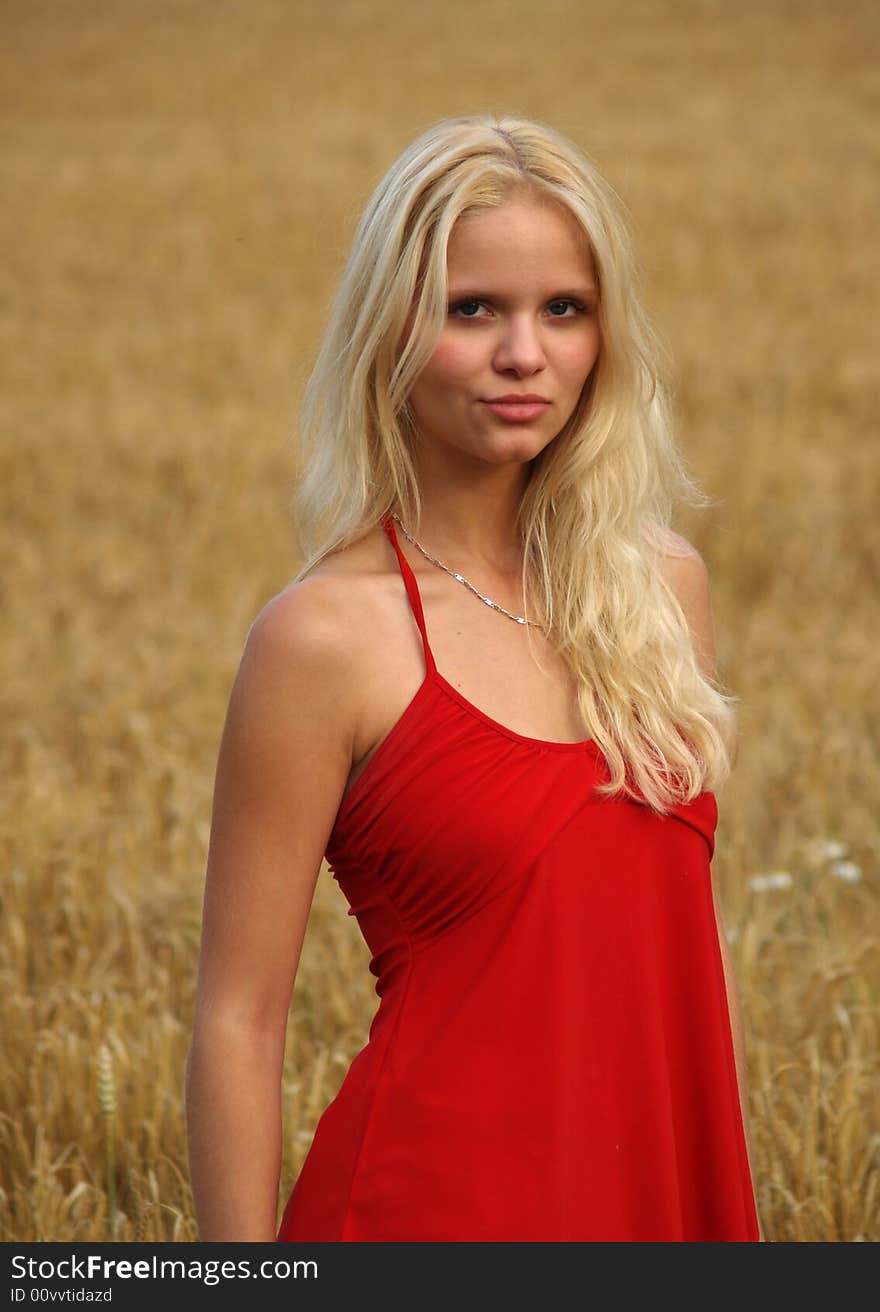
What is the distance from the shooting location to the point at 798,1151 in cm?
300

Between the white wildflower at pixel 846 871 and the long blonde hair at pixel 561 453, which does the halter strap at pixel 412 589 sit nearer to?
the long blonde hair at pixel 561 453

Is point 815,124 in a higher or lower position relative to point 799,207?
higher

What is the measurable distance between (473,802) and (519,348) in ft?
1.51

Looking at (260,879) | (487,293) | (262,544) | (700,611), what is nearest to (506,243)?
(487,293)

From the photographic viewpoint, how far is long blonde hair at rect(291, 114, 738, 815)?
1.74m

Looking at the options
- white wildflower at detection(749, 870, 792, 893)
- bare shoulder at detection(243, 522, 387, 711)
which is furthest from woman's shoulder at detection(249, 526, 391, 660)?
white wildflower at detection(749, 870, 792, 893)

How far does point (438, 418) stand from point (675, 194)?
17.8 m

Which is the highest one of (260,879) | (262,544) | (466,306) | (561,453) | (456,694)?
(262,544)

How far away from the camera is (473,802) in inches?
63.7

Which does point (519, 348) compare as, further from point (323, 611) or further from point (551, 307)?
point (323, 611)

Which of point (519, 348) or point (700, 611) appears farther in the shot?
point (700, 611)

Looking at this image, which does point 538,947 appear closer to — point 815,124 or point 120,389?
point 120,389

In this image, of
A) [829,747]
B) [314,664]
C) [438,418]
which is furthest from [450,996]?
[829,747]

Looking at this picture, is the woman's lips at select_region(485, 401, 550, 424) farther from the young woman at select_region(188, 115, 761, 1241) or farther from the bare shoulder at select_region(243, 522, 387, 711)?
the bare shoulder at select_region(243, 522, 387, 711)
